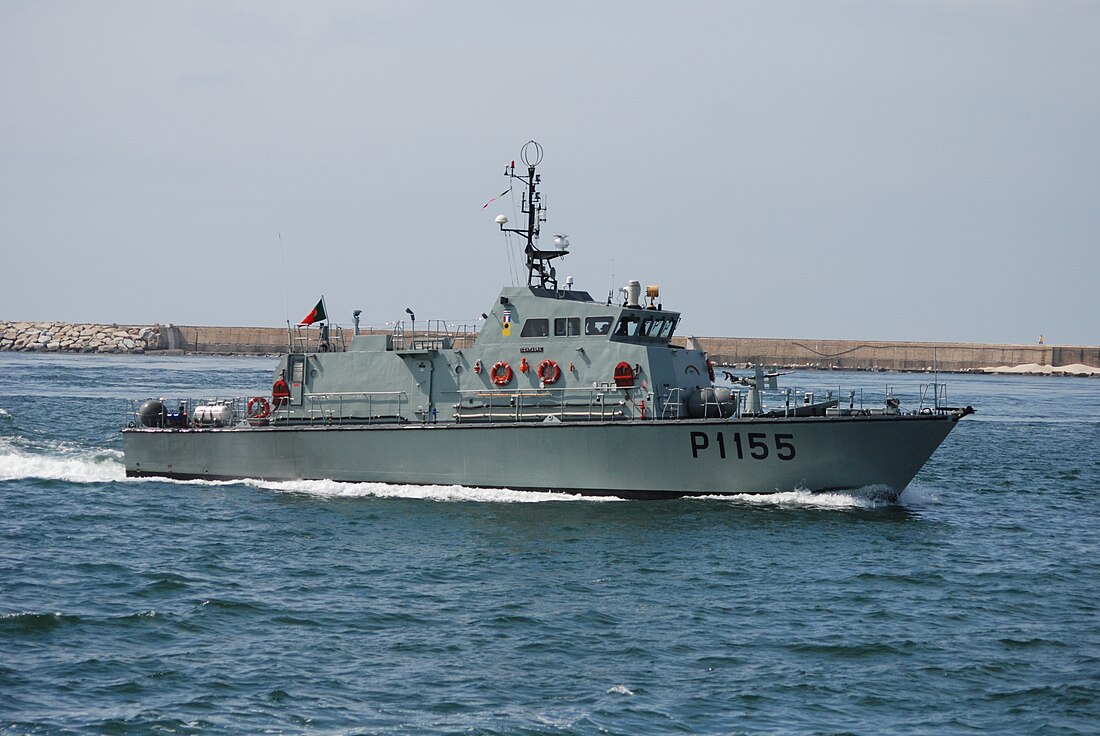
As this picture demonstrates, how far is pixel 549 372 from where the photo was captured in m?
23.1

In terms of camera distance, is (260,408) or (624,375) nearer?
(624,375)

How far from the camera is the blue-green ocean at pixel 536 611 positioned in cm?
1145

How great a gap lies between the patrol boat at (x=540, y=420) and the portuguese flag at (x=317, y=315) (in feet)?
1.34

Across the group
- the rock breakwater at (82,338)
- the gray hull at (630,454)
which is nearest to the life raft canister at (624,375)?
the gray hull at (630,454)

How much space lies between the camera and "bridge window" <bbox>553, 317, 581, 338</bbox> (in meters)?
23.2

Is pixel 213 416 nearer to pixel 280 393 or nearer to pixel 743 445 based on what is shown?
pixel 280 393

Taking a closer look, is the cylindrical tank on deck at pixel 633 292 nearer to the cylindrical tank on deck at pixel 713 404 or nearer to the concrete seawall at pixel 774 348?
the cylindrical tank on deck at pixel 713 404

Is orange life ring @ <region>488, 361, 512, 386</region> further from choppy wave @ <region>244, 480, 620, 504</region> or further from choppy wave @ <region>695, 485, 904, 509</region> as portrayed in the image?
choppy wave @ <region>695, 485, 904, 509</region>

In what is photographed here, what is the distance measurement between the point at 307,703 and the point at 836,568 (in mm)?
9344

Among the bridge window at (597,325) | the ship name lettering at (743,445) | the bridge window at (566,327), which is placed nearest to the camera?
the ship name lettering at (743,445)

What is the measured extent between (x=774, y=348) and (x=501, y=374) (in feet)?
260

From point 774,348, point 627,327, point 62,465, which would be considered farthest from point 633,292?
point 774,348

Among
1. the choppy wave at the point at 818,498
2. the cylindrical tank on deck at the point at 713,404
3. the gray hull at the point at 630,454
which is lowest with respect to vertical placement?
the choppy wave at the point at 818,498

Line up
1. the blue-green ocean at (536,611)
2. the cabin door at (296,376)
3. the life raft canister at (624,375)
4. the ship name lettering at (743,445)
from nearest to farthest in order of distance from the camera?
the blue-green ocean at (536,611), the ship name lettering at (743,445), the life raft canister at (624,375), the cabin door at (296,376)
